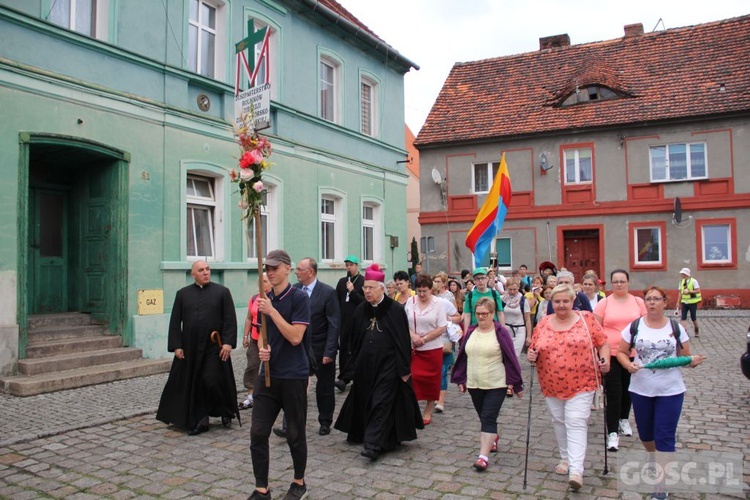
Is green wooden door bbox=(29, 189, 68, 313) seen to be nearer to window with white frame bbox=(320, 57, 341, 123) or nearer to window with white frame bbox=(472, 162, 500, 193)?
window with white frame bbox=(320, 57, 341, 123)

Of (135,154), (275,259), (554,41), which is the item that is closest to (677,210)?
(554,41)

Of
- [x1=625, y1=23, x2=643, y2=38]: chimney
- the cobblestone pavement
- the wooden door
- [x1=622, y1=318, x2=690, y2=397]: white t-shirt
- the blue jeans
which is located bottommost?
the cobblestone pavement

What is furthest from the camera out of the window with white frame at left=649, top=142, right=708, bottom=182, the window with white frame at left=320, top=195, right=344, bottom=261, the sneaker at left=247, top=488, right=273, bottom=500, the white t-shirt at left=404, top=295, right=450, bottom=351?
the window with white frame at left=649, top=142, right=708, bottom=182

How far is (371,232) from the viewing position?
714 inches

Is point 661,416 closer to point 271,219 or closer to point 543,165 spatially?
point 271,219

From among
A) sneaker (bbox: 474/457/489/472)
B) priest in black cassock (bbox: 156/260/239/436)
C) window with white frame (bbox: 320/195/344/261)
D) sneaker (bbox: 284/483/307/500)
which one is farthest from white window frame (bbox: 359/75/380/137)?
sneaker (bbox: 284/483/307/500)

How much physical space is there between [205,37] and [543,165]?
15.6m

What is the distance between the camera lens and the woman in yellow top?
584cm

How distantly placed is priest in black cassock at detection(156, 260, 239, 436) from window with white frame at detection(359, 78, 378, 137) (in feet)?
37.1

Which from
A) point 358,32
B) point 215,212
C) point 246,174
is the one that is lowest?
point 246,174

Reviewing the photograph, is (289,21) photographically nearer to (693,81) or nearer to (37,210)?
(37,210)

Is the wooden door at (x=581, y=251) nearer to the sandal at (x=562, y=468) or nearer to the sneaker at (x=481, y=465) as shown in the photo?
the sandal at (x=562, y=468)

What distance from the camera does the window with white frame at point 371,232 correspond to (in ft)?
58.5

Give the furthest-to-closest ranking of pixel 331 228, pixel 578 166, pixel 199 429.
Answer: pixel 578 166 → pixel 331 228 → pixel 199 429
